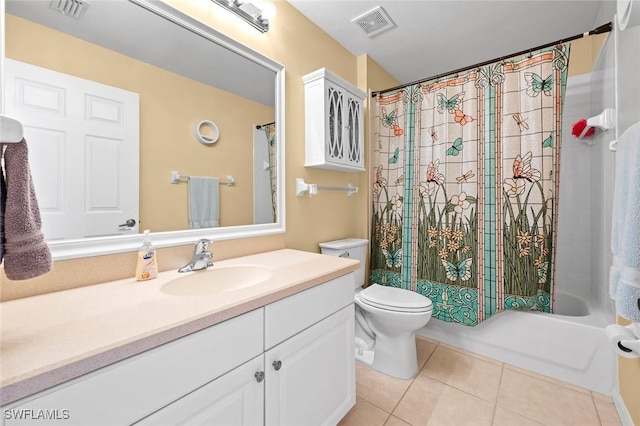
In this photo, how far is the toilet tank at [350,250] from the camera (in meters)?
1.86

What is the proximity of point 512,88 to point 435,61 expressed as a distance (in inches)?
38.0

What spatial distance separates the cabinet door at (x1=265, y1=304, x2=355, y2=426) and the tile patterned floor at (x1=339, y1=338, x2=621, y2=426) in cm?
28

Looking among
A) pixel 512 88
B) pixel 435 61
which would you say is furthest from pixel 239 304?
pixel 435 61

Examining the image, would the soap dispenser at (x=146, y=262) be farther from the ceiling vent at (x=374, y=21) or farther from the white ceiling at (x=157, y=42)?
the ceiling vent at (x=374, y=21)

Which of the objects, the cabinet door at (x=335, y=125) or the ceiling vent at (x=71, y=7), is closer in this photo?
the ceiling vent at (x=71, y=7)

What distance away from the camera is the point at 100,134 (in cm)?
98

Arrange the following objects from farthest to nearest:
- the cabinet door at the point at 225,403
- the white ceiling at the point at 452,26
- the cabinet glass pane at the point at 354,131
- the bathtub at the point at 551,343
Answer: the cabinet glass pane at the point at 354,131, the white ceiling at the point at 452,26, the bathtub at the point at 551,343, the cabinet door at the point at 225,403

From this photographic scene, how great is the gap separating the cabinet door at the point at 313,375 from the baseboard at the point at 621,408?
1274 millimetres

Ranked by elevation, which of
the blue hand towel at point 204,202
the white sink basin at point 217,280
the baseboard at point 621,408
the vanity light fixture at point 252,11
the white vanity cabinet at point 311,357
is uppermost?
the vanity light fixture at point 252,11

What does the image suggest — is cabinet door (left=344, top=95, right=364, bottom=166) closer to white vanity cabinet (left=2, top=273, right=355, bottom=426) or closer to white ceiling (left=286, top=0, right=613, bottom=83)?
white ceiling (left=286, top=0, right=613, bottom=83)

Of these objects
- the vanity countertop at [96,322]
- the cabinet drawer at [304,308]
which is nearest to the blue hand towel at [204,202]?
the vanity countertop at [96,322]

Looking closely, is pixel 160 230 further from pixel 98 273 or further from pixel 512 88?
pixel 512 88

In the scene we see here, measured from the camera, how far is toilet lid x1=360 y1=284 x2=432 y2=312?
1.54 m

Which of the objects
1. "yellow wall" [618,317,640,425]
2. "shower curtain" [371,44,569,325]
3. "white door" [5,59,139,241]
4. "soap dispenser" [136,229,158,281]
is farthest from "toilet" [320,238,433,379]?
"white door" [5,59,139,241]
